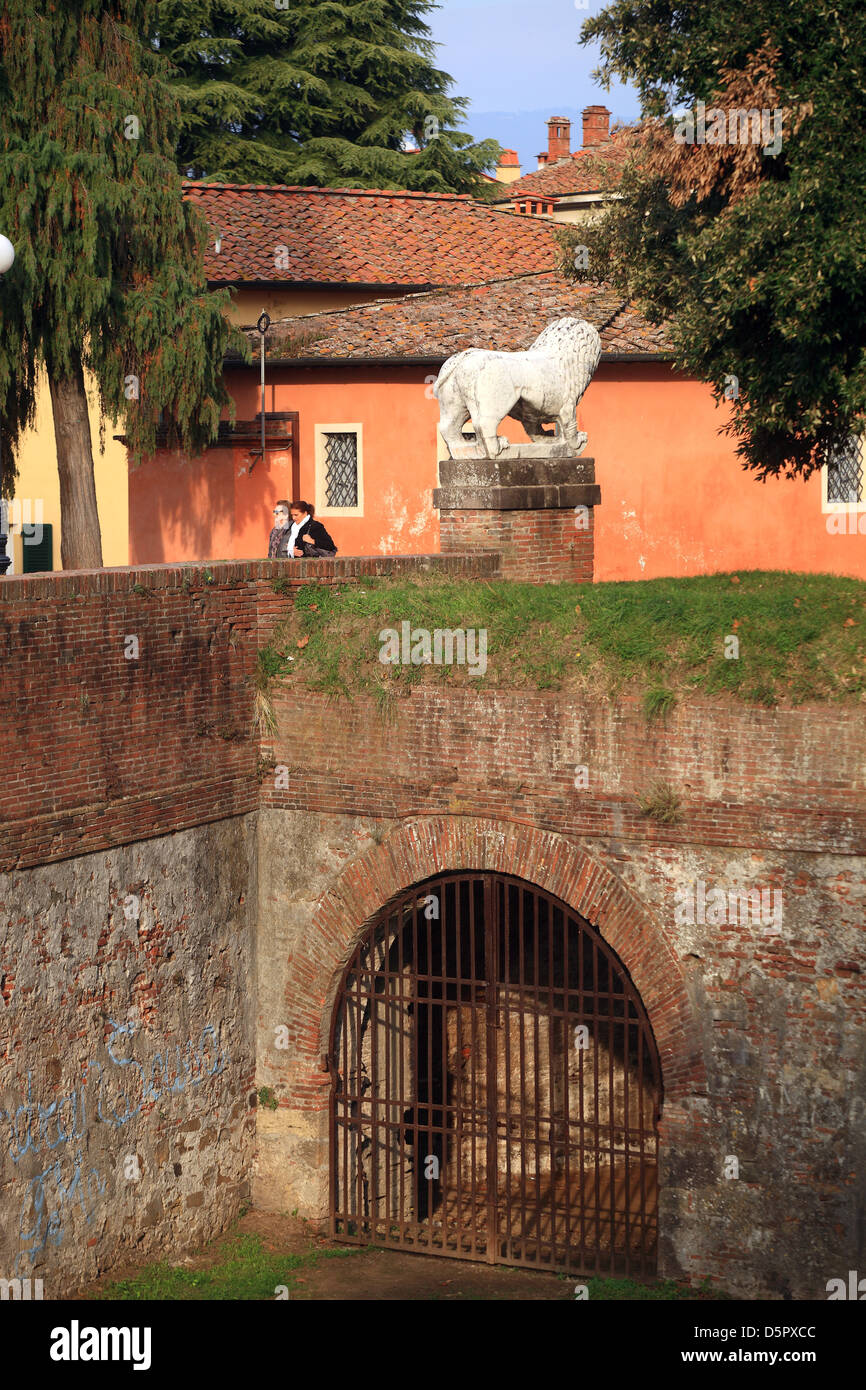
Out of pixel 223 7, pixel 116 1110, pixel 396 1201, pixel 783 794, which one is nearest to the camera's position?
pixel 783 794

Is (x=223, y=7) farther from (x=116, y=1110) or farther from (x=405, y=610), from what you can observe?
(x=116, y=1110)

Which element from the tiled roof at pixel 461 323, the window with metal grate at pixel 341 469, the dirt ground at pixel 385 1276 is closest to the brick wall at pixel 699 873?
the dirt ground at pixel 385 1276

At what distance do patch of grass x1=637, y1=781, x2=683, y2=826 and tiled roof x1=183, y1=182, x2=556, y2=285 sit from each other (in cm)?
1348

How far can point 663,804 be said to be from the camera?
10.2 meters

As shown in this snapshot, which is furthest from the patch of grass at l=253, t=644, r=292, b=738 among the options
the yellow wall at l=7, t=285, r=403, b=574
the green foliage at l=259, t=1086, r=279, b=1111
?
the yellow wall at l=7, t=285, r=403, b=574

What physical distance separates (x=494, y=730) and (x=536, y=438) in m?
3.71

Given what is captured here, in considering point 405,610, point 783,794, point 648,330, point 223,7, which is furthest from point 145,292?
point 223,7

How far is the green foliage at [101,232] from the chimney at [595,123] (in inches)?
1158

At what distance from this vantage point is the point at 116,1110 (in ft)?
34.5

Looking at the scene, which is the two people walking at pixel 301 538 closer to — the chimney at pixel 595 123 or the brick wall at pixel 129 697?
the brick wall at pixel 129 697

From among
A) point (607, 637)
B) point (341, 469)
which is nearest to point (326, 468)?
point (341, 469)

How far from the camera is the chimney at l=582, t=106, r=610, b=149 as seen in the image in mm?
46469

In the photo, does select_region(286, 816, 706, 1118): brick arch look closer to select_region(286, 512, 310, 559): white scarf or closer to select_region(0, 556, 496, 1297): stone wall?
select_region(0, 556, 496, 1297): stone wall

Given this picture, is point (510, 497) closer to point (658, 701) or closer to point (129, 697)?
point (658, 701)
